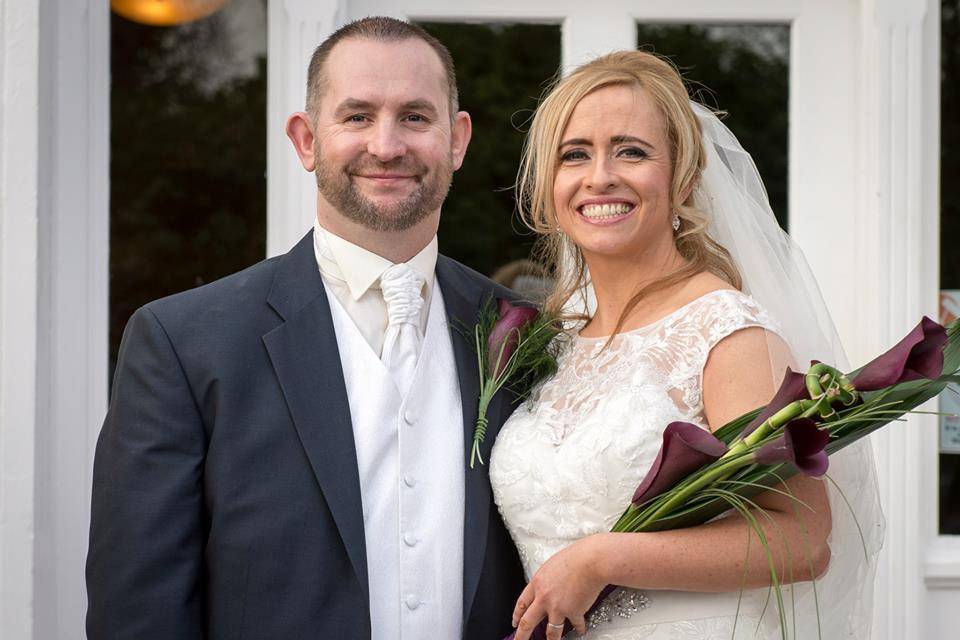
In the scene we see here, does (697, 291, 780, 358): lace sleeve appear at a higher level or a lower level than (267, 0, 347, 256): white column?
lower

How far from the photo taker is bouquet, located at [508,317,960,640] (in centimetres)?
183

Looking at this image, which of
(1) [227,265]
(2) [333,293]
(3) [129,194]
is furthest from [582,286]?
(3) [129,194]

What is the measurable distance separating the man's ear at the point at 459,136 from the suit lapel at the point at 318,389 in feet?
1.45

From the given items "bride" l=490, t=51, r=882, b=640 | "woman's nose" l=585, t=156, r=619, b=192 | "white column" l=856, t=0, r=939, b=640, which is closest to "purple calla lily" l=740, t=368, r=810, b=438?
"bride" l=490, t=51, r=882, b=640

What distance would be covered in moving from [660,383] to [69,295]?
1860 millimetres

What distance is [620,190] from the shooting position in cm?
243

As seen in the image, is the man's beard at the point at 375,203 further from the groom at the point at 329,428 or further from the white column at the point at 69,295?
the white column at the point at 69,295

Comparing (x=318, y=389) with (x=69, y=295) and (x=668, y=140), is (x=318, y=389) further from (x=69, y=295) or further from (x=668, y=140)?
(x=69, y=295)

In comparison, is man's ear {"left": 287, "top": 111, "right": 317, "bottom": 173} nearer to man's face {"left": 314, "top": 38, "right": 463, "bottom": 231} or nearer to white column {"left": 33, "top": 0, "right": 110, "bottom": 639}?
man's face {"left": 314, "top": 38, "right": 463, "bottom": 231}

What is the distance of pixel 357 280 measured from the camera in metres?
2.45

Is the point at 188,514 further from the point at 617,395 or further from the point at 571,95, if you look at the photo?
the point at 571,95

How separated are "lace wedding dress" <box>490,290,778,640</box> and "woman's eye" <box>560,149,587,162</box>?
405 millimetres

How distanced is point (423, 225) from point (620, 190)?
44 cm

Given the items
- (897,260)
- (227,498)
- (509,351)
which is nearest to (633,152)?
(509,351)
